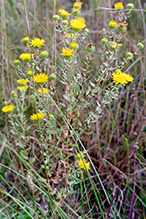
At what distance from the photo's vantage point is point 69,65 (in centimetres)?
111

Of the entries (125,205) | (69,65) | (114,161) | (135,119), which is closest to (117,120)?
(135,119)

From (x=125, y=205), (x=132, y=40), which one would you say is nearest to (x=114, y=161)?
(x=125, y=205)

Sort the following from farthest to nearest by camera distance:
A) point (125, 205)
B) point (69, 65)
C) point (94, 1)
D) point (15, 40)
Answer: point (94, 1) → point (15, 40) → point (125, 205) → point (69, 65)

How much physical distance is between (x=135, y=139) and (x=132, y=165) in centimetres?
20

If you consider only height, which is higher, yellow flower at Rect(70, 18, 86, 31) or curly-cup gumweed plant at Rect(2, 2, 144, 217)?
yellow flower at Rect(70, 18, 86, 31)

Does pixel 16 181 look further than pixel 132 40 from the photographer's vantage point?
No

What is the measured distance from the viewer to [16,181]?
1515mm

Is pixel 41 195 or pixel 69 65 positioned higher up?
pixel 69 65

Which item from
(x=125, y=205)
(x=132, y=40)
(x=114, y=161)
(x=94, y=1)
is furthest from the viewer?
(x=94, y=1)

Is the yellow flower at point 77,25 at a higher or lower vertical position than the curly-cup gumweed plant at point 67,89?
higher

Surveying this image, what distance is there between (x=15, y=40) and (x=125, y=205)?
2.01 metres

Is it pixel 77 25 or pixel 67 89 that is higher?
pixel 77 25

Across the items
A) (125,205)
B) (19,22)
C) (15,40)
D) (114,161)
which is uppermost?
(19,22)

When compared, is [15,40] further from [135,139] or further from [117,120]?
[135,139]
